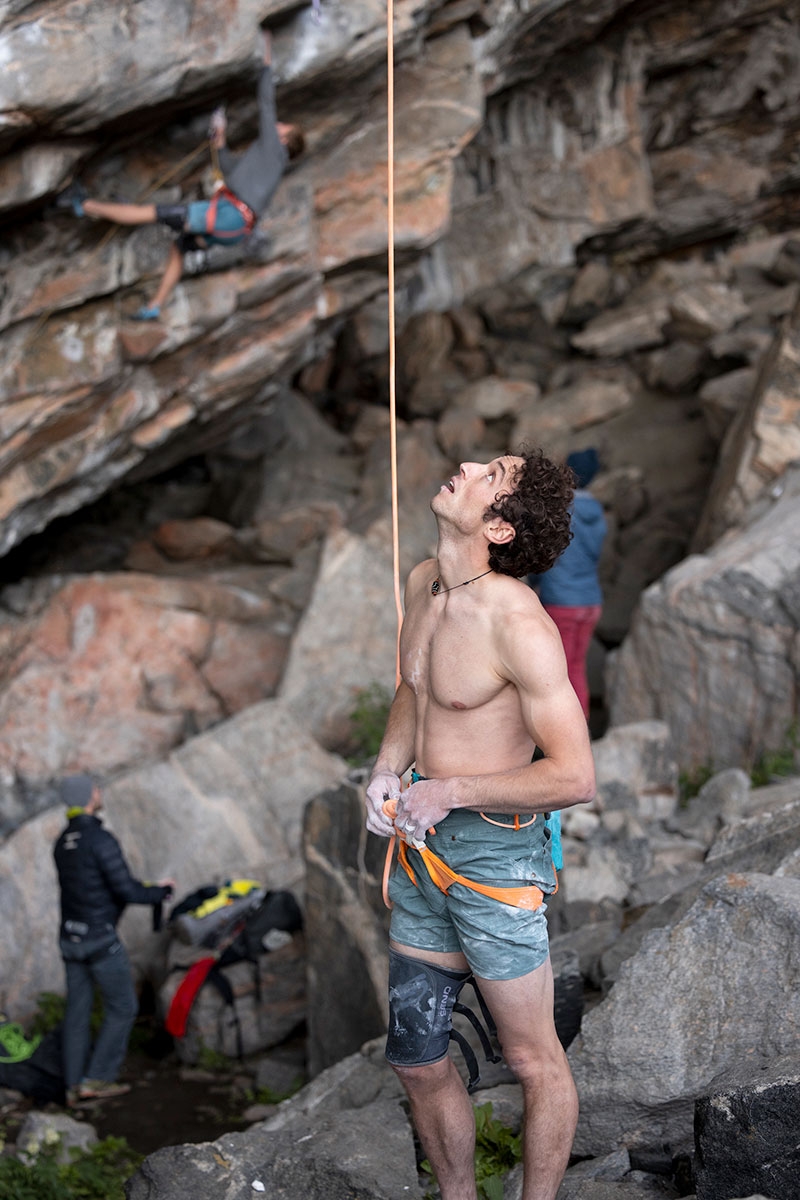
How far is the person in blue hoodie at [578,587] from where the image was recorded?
6430mm

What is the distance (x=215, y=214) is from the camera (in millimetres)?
6688

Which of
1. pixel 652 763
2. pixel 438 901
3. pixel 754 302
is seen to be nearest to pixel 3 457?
pixel 652 763

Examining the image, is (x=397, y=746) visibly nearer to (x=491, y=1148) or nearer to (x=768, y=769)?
(x=491, y=1148)

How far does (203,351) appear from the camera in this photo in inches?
311

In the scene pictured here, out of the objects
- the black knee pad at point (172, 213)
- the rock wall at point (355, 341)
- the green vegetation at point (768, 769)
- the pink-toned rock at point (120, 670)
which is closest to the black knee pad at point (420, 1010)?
the green vegetation at point (768, 769)

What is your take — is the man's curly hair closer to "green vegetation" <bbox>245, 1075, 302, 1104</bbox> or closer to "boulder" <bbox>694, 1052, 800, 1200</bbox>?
"boulder" <bbox>694, 1052, 800, 1200</bbox>

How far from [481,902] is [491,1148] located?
42.4 inches

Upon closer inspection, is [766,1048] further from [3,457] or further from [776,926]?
[3,457]

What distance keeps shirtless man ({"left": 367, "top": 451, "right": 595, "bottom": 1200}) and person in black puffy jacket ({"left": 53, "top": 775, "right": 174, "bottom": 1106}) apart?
288 centimetres

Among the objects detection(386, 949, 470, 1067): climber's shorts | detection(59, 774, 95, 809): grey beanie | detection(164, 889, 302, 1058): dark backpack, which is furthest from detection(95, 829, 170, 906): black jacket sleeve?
detection(386, 949, 470, 1067): climber's shorts

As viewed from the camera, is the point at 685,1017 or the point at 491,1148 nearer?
the point at 685,1017

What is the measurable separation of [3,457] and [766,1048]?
18.3ft

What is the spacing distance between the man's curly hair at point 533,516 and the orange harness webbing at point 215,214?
4.60 metres

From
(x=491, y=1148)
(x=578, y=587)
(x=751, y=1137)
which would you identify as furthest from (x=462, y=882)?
(x=578, y=587)
